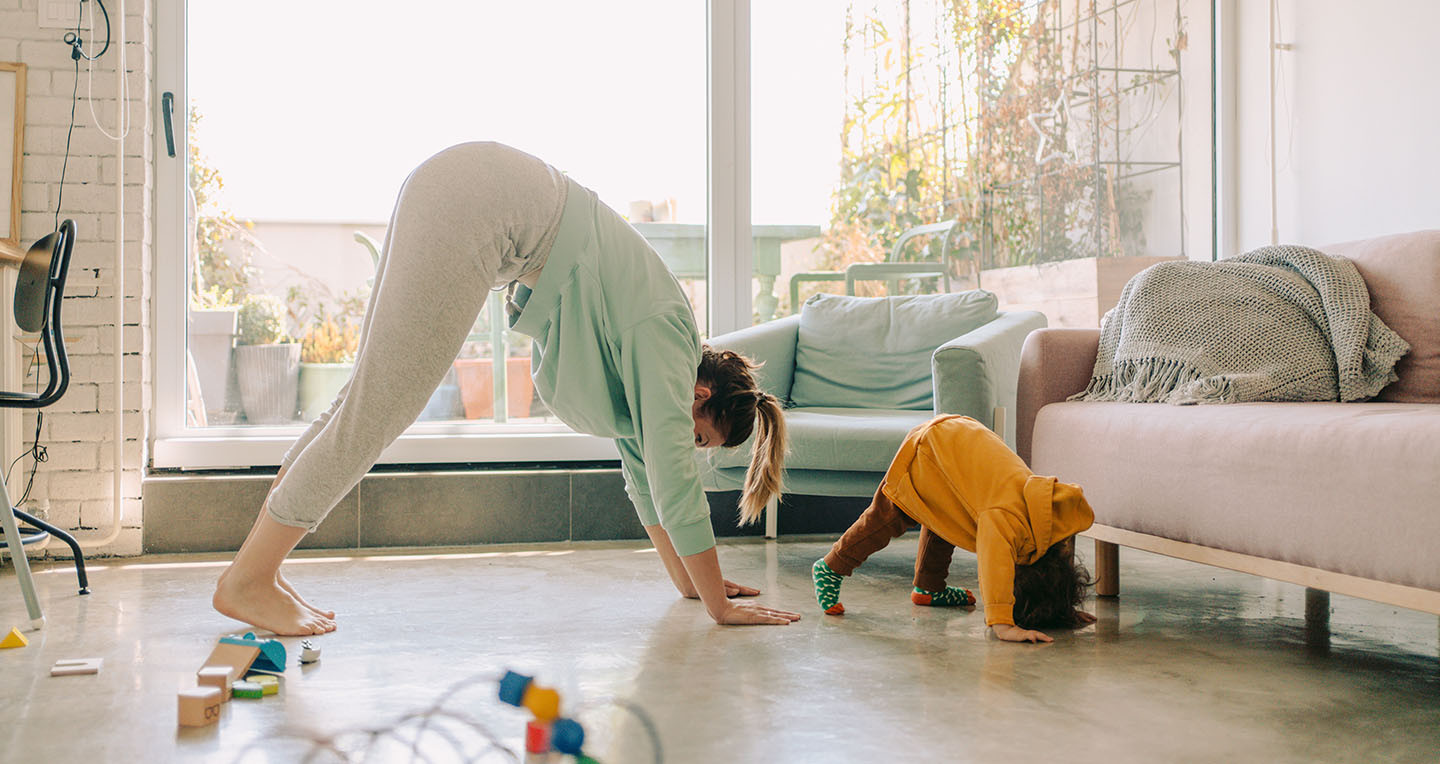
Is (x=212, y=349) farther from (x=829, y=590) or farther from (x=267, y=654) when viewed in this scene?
(x=829, y=590)

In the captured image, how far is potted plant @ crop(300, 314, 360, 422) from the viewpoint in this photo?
347 centimetres

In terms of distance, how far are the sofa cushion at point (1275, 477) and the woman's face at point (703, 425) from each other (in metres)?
0.81

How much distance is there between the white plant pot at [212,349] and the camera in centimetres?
337

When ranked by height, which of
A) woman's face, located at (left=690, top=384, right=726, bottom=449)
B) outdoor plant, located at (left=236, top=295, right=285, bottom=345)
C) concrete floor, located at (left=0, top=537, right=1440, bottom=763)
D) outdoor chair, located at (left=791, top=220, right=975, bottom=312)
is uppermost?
outdoor chair, located at (left=791, top=220, right=975, bottom=312)

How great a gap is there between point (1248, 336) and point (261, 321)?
2842 millimetres

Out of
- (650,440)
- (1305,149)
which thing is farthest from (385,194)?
(1305,149)

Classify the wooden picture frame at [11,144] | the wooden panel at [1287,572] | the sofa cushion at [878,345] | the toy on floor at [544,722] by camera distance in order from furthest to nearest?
the sofa cushion at [878,345], the wooden picture frame at [11,144], the wooden panel at [1287,572], the toy on floor at [544,722]

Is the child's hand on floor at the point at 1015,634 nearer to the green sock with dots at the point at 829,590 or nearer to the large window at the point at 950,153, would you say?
the green sock with dots at the point at 829,590

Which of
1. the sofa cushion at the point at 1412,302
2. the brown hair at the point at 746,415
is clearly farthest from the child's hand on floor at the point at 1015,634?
the sofa cushion at the point at 1412,302

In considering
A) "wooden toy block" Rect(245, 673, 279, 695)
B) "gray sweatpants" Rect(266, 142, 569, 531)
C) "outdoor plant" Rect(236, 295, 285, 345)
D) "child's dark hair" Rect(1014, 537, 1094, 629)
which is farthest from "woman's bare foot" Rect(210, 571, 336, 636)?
"outdoor plant" Rect(236, 295, 285, 345)

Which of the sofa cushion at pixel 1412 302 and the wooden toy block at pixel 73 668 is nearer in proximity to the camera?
the wooden toy block at pixel 73 668

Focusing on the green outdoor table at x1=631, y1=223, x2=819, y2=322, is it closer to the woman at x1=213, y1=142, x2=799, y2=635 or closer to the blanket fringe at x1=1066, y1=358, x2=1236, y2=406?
the blanket fringe at x1=1066, y1=358, x2=1236, y2=406

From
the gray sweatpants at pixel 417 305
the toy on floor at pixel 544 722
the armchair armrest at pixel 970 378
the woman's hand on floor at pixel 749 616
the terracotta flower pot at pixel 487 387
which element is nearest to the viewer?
the toy on floor at pixel 544 722

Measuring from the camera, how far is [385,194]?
3543 millimetres
